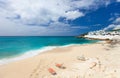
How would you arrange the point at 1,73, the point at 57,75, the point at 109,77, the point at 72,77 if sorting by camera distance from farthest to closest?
the point at 1,73 → the point at 57,75 → the point at 72,77 → the point at 109,77

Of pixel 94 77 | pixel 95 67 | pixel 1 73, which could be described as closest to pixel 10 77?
pixel 1 73

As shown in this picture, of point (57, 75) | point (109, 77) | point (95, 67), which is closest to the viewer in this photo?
point (109, 77)

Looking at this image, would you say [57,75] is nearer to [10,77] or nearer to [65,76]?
[65,76]

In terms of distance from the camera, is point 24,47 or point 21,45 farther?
point 21,45

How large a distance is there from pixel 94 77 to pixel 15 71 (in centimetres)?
587

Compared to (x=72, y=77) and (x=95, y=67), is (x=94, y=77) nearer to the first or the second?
(x=72, y=77)

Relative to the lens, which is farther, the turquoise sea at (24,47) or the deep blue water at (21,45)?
the deep blue water at (21,45)

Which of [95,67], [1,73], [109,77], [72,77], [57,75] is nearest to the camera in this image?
[109,77]

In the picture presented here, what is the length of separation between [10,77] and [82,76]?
→ 15.8 feet

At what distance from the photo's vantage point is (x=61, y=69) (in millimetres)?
10016

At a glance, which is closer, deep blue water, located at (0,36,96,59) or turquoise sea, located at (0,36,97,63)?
turquoise sea, located at (0,36,97,63)

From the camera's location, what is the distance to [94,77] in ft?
25.5

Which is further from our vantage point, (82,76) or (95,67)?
(95,67)

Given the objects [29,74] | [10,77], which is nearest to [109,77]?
[29,74]
